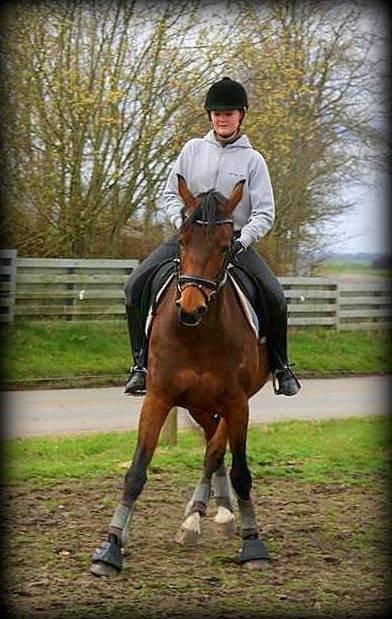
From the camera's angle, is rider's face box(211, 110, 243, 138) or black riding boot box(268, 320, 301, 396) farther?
black riding boot box(268, 320, 301, 396)

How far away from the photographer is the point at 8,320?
14.1 metres

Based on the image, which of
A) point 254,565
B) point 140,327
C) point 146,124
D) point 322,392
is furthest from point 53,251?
point 254,565

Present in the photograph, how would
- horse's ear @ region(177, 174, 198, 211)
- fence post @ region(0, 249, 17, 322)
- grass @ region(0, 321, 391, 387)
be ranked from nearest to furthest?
horse's ear @ region(177, 174, 198, 211) < grass @ region(0, 321, 391, 387) < fence post @ region(0, 249, 17, 322)

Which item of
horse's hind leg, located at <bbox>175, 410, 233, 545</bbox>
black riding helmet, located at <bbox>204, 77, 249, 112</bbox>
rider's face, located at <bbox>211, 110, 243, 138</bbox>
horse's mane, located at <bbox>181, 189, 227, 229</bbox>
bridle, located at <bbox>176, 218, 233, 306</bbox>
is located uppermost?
black riding helmet, located at <bbox>204, 77, 249, 112</bbox>

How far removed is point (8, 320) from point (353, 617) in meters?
10.4

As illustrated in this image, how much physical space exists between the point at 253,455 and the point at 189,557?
3114 millimetres

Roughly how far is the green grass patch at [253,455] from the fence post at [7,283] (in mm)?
5115

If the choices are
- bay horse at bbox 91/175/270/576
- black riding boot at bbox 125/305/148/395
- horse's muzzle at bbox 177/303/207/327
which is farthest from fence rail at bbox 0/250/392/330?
horse's muzzle at bbox 177/303/207/327

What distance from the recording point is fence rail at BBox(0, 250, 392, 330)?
46.4 ft

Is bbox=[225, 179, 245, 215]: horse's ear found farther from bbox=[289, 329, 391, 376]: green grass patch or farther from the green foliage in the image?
bbox=[289, 329, 391, 376]: green grass patch

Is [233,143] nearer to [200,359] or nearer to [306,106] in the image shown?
[200,359]

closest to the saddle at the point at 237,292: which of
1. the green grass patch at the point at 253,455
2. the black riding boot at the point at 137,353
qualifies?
the black riding boot at the point at 137,353

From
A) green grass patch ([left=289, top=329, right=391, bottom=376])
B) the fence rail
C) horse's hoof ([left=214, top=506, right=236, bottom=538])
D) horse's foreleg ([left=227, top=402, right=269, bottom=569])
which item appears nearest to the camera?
horse's foreleg ([left=227, top=402, right=269, bottom=569])

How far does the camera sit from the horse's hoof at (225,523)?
600 cm
